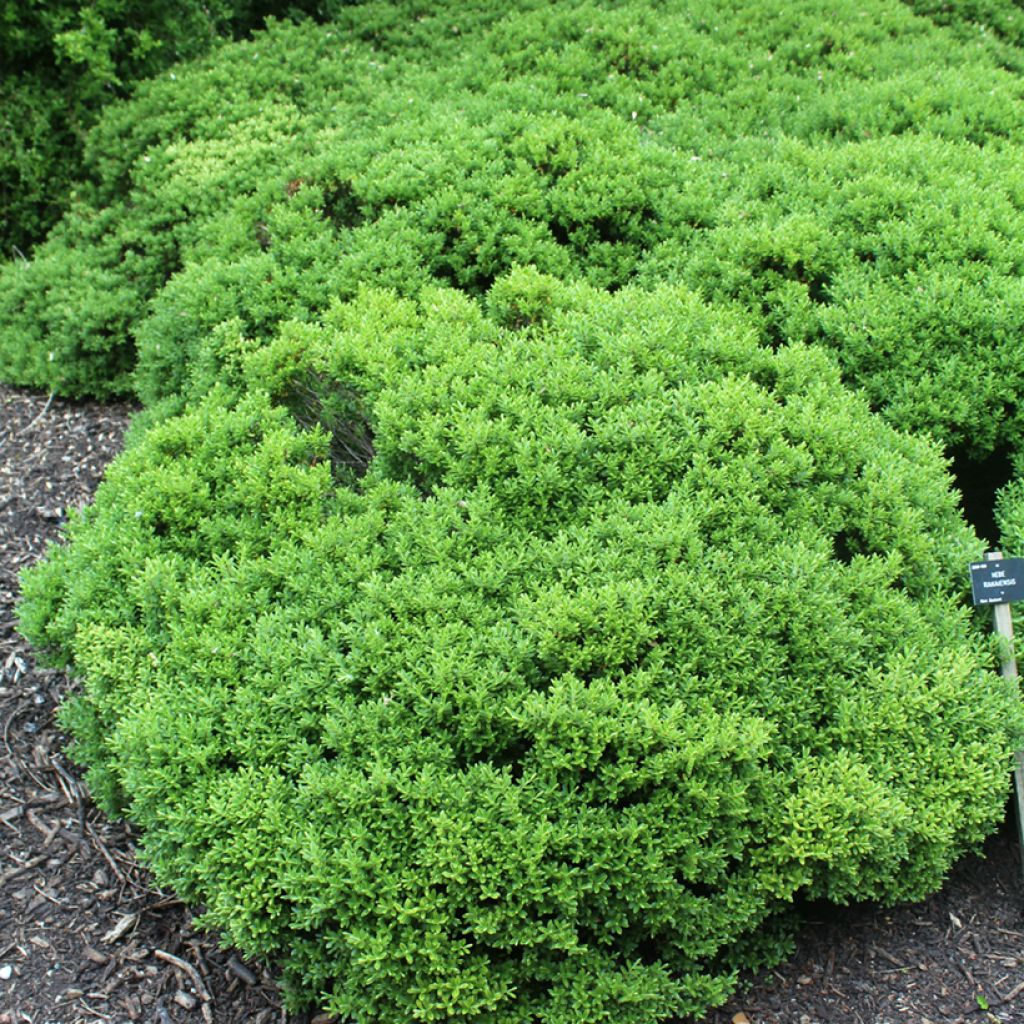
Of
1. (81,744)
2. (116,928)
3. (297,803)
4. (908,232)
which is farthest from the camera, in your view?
(908,232)

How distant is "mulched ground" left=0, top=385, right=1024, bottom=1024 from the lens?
127 inches

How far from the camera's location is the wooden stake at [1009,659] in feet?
11.5

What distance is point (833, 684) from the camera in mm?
3236

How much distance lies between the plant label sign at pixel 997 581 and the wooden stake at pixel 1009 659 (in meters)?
0.03

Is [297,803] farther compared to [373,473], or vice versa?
[373,473]

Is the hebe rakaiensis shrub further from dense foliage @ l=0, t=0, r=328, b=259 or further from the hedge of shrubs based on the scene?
dense foliage @ l=0, t=0, r=328, b=259

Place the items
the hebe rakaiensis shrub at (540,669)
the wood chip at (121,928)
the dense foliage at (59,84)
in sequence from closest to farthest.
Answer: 1. the hebe rakaiensis shrub at (540,669)
2. the wood chip at (121,928)
3. the dense foliage at (59,84)

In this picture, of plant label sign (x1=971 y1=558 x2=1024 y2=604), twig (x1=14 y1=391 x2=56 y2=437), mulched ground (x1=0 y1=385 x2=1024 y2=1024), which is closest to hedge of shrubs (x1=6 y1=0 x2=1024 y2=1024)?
plant label sign (x1=971 y1=558 x2=1024 y2=604)

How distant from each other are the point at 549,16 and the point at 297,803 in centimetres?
595

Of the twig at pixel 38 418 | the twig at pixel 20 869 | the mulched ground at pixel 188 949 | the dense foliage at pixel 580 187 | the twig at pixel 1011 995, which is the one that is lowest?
the twig at pixel 1011 995

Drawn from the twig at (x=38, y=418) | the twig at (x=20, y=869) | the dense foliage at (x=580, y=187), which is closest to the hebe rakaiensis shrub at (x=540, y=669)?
the twig at (x=20, y=869)

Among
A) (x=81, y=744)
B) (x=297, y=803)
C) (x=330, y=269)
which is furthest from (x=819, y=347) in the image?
(x=81, y=744)

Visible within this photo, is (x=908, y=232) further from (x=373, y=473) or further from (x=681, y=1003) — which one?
(x=681, y=1003)

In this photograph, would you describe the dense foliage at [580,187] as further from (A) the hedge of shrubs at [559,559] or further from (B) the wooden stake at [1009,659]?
(B) the wooden stake at [1009,659]
